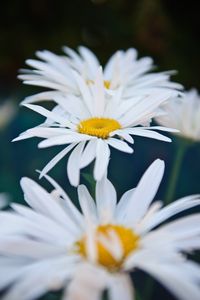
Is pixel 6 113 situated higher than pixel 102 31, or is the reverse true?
pixel 102 31

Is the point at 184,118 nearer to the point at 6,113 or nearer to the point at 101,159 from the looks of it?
the point at 101,159

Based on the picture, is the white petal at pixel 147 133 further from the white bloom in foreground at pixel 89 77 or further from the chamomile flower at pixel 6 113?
the chamomile flower at pixel 6 113

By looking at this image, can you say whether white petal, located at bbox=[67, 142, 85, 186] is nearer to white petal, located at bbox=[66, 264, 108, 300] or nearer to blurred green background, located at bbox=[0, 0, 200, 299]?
white petal, located at bbox=[66, 264, 108, 300]

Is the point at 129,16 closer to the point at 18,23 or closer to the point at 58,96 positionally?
Result: the point at 18,23


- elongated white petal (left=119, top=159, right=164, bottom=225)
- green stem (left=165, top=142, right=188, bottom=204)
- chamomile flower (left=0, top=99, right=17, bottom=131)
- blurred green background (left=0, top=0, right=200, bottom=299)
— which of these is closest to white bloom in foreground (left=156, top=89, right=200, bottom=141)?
green stem (left=165, top=142, right=188, bottom=204)

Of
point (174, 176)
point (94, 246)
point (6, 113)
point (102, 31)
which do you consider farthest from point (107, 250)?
point (102, 31)

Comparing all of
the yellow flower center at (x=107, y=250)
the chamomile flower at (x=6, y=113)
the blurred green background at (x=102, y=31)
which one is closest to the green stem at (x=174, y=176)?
the yellow flower center at (x=107, y=250)
